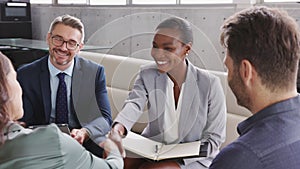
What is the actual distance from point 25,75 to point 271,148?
1.50 metres

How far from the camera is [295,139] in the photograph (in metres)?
0.93

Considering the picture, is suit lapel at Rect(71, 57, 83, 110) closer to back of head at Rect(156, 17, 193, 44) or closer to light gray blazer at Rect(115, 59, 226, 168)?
light gray blazer at Rect(115, 59, 226, 168)

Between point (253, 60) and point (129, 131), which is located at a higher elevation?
point (253, 60)

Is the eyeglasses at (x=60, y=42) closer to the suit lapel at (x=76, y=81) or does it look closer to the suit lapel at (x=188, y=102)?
the suit lapel at (x=76, y=81)

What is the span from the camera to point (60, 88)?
203 centimetres

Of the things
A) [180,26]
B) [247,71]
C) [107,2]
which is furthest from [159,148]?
[107,2]

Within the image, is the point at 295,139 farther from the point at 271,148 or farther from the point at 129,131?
the point at 129,131

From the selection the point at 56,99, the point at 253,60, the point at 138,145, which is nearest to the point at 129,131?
the point at 138,145

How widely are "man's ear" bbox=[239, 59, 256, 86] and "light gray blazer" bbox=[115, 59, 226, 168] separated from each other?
75 cm

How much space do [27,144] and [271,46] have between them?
2.44ft

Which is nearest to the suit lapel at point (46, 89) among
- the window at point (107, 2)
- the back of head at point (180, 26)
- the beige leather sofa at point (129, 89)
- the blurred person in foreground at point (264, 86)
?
the beige leather sofa at point (129, 89)

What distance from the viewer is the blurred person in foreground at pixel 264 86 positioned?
0.91m

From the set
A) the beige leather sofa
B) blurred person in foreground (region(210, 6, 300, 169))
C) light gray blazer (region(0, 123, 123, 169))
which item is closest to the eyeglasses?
the beige leather sofa

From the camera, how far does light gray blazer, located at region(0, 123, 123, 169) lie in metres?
1.05
